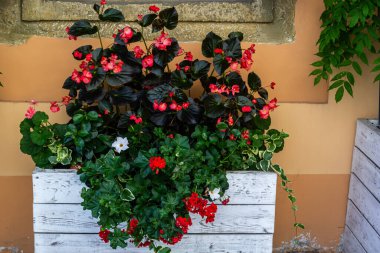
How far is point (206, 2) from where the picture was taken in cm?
300

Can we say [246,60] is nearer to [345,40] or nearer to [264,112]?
[264,112]

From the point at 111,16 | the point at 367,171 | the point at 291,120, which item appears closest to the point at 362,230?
the point at 367,171

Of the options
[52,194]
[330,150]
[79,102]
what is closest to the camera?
[52,194]

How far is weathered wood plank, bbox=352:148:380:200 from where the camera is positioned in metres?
2.88

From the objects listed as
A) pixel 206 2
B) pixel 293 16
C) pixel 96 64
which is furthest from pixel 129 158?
pixel 293 16

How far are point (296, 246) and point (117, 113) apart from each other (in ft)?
4.24

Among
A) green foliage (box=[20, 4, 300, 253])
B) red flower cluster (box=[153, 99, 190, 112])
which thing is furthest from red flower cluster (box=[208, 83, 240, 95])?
red flower cluster (box=[153, 99, 190, 112])

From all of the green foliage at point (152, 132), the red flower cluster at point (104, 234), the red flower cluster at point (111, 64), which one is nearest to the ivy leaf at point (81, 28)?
the green foliage at point (152, 132)

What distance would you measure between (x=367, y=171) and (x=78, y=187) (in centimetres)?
145

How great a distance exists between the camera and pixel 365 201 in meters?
3.03

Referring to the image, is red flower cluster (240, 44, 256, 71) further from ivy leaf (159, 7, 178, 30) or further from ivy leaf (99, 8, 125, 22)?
ivy leaf (99, 8, 125, 22)

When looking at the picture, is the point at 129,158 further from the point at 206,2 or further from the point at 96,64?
the point at 206,2

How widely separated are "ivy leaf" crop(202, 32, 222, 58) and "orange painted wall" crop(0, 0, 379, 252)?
199 millimetres

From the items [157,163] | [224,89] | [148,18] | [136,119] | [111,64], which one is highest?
[148,18]
